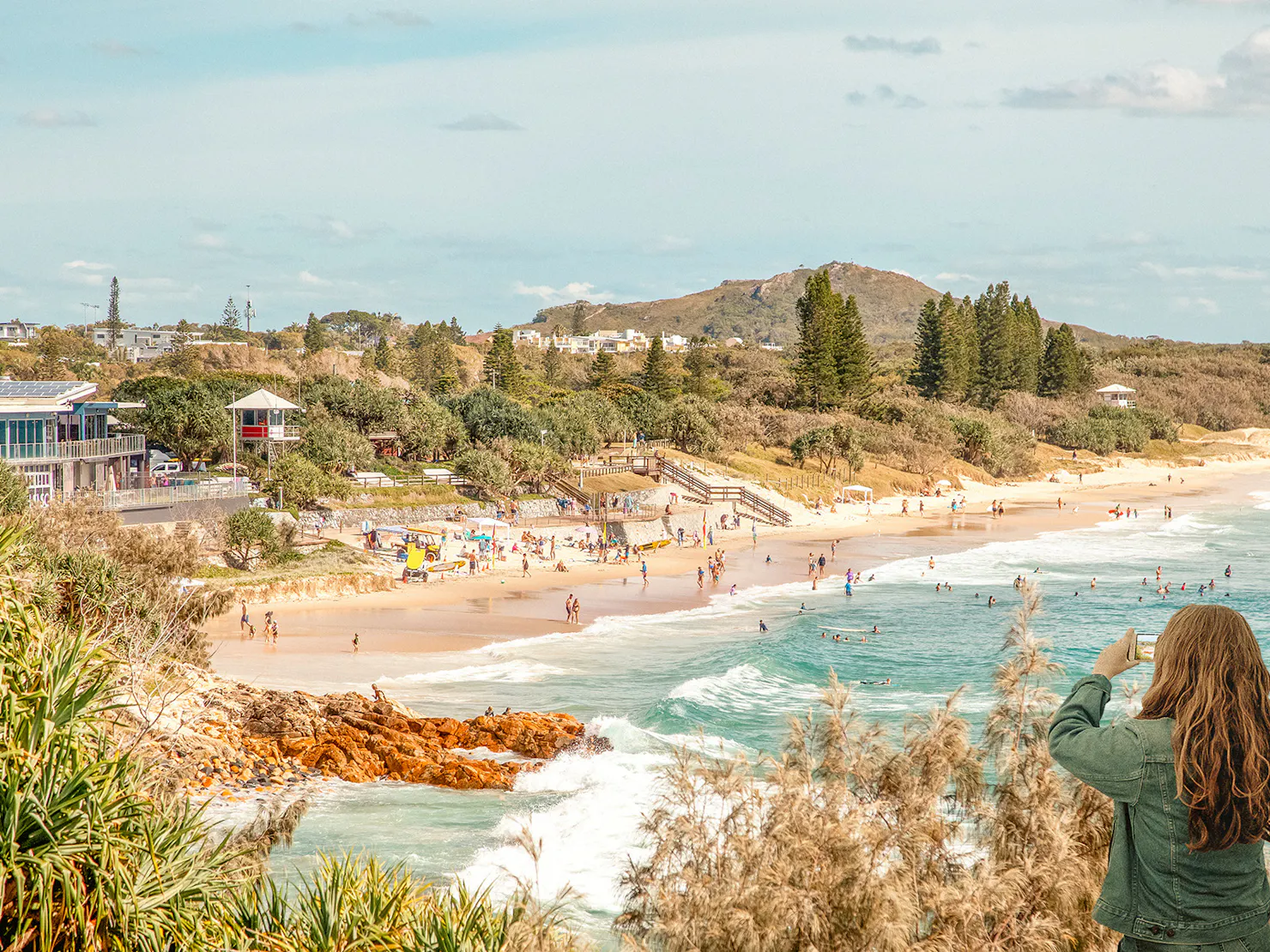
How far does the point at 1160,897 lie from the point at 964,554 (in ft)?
130

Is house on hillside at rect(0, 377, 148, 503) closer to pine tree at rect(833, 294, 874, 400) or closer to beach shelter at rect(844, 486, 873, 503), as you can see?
beach shelter at rect(844, 486, 873, 503)

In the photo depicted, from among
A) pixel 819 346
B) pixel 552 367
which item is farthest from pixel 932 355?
pixel 552 367

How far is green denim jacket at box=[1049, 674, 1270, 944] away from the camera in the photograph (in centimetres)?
253

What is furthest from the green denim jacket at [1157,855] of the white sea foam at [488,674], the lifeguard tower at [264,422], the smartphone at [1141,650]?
the lifeguard tower at [264,422]

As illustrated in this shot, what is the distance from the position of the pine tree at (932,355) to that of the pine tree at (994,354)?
18.0 ft

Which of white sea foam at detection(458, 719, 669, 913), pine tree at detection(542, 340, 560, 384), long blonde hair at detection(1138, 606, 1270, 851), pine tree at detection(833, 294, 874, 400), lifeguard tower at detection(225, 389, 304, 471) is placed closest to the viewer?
long blonde hair at detection(1138, 606, 1270, 851)

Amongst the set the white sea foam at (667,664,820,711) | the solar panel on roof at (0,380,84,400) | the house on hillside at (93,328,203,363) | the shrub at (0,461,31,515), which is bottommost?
the white sea foam at (667,664,820,711)

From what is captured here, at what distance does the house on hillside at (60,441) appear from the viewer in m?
31.0

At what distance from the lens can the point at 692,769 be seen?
8117mm

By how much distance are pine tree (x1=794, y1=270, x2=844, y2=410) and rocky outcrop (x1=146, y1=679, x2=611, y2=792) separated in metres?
51.2

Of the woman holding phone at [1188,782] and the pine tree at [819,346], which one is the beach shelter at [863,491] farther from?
the woman holding phone at [1188,782]

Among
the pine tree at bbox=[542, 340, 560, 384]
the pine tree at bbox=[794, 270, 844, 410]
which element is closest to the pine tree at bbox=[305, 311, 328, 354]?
the pine tree at bbox=[542, 340, 560, 384]

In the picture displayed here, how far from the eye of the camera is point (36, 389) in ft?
108

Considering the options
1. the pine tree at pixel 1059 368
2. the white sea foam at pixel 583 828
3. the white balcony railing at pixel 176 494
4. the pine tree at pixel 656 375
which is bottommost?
the white sea foam at pixel 583 828
